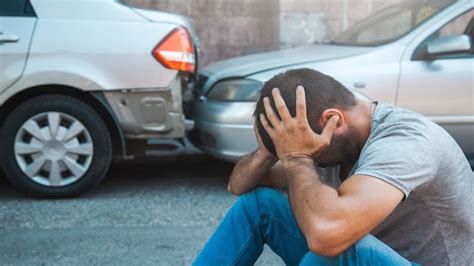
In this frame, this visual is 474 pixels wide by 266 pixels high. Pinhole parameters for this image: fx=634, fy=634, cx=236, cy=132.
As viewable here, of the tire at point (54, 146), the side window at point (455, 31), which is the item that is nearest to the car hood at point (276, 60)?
the side window at point (455, 31)

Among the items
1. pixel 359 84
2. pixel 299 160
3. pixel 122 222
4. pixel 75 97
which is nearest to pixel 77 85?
pixel 75 97

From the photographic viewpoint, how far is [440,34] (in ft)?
15.3

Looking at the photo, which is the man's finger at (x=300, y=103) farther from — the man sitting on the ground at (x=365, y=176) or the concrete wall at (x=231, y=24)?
the concrete wall at (x=231, y=24)

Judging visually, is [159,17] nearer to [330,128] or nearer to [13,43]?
[13,43]

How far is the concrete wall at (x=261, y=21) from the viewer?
350 inches

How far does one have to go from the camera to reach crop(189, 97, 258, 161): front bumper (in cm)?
437

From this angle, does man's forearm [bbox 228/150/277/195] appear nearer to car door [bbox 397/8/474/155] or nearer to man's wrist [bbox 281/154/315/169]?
man's wrist [bbox 281/154/315/169]

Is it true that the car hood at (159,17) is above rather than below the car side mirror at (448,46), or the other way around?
above

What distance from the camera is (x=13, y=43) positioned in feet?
13.3

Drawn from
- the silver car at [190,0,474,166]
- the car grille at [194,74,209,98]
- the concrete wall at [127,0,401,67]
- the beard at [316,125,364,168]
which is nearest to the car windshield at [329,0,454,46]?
the silver car at [190,0,474,166]

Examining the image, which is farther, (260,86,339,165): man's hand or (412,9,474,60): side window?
(412,9,474,60): side window

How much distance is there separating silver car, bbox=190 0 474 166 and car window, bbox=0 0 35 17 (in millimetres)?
1359

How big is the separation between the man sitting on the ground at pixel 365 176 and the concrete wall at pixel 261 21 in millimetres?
6976

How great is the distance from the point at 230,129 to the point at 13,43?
1.52 m
